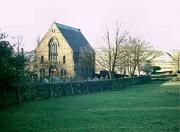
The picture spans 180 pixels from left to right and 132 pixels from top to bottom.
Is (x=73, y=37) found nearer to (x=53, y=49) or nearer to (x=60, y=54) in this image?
(x=53, y=49)

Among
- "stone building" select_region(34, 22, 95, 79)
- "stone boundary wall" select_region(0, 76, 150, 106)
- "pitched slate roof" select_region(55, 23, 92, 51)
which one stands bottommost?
"stone boundary wall" select_region(0, 76, 150, 106)

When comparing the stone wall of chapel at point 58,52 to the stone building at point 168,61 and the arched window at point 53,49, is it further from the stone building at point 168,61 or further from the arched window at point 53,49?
the stone building at point 168,61

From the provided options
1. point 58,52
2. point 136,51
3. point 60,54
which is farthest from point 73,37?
point 136,51

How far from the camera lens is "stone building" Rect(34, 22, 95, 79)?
74.3 metres

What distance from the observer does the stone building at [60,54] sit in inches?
2926

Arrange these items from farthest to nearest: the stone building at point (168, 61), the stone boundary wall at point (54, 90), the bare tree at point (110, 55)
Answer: the stone building at point (168, 61) < the bare tree at point (110, 55) < the stone boundary wall at point (54, 90)

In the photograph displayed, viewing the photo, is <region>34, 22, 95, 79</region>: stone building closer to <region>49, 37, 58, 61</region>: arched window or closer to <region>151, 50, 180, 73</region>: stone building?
<region>49, 37, 58, 61</region>: arched window


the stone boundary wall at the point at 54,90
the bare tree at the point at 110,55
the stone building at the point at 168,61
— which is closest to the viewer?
the stone boundary wall at the point at 54,90

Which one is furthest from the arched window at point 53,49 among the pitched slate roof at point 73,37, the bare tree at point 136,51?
the bare tree at point 136,51

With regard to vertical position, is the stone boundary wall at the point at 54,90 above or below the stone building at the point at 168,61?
below

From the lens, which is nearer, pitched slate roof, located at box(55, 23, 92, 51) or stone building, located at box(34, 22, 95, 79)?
stone building, located at box(34, 22, 95, 79)

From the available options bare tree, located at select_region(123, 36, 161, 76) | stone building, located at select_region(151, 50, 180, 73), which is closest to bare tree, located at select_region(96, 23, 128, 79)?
bare tree, located at select_region(123, 36, 161, 76)

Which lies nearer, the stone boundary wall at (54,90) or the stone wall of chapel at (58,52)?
the stone boundary wall at (54,90)

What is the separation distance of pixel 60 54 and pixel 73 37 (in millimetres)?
7084
